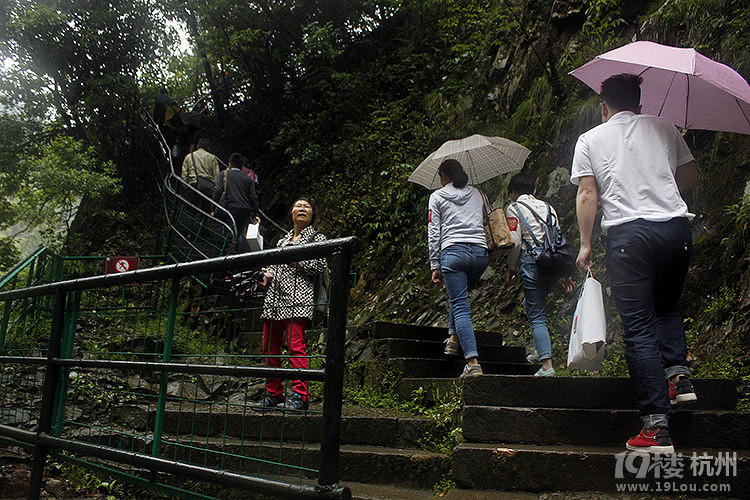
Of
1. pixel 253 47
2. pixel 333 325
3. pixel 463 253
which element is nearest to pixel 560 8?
pixel 463 253

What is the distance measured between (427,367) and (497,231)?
56.8 inches

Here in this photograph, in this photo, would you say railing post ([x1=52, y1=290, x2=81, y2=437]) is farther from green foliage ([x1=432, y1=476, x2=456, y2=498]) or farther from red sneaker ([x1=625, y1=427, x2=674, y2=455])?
red sneaker ([x1=625, y1=427, x2=674, y2=455])

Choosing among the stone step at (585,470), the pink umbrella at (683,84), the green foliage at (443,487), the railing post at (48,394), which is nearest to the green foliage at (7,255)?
the railing post at (48,394)

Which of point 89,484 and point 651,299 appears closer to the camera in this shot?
point 651,299

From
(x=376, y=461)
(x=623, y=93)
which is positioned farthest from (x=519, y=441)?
(x=623, y=93)

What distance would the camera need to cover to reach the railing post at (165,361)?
2650mm

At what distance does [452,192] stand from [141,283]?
280cm

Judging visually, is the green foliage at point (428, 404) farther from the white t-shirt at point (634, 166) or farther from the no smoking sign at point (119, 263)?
the no smoking sign at point (119, 263)

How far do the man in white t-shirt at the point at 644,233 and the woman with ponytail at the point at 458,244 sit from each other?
58.1 inches

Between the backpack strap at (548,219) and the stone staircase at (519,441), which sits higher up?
the backpack strap at (548,219)

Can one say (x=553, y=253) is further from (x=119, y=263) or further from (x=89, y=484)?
(x=119, y=263)

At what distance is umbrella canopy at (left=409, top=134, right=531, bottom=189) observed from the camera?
627 centimetres

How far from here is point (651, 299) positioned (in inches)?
117

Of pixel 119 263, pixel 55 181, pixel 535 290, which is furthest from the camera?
pixel 55 181
